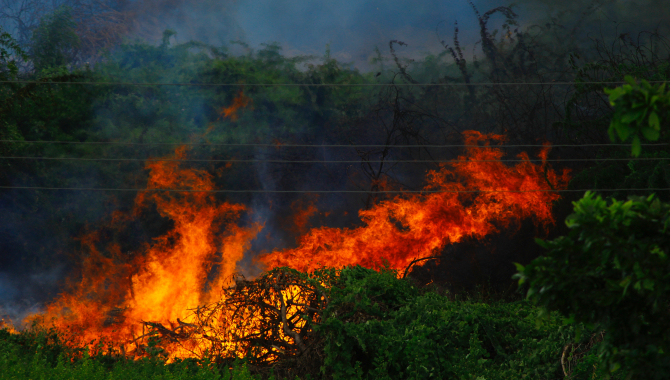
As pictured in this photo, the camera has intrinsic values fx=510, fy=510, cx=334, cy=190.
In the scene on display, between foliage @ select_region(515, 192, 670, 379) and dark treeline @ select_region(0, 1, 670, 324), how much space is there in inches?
481

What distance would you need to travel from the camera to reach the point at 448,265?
53.6ft

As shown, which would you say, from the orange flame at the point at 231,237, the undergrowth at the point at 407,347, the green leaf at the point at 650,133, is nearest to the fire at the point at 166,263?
the orange flame at the point at 231,237

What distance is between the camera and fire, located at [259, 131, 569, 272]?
15852mm

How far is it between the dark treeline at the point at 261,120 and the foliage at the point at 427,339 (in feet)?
21.8

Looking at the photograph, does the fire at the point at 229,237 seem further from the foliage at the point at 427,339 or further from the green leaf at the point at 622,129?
the green leaf at the point at 622,129

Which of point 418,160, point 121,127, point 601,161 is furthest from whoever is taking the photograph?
point 121,127

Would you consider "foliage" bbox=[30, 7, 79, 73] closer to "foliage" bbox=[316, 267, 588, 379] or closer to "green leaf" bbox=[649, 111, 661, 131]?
"foliage" bbox=[316, 267, 588, 379]

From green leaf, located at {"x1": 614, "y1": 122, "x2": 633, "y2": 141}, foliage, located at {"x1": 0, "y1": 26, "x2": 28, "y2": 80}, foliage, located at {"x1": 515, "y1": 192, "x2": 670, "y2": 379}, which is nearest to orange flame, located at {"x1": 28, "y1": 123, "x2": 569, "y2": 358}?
foliage, located at {"x1": 0, "y1": 26, "x2": 28, "y2": 80}

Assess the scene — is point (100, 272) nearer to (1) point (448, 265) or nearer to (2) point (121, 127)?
(2) point (121, 127)

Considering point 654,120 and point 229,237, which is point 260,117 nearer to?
point 229,237

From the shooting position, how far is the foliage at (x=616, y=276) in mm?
3908

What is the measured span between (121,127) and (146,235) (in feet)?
12.4

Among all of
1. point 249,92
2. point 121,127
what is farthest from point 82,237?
point 249,92

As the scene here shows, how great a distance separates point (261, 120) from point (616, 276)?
14482mm
